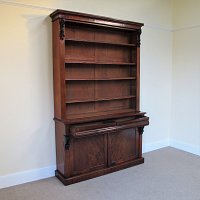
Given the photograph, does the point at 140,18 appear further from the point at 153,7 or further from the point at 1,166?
the point at 1,166

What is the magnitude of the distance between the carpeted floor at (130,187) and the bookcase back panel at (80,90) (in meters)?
1.17

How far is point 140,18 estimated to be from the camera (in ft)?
13.1

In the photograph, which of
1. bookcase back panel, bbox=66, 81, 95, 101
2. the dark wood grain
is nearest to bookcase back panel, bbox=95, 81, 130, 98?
the dark wood grain

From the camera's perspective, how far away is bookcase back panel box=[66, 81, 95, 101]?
3.30 meters

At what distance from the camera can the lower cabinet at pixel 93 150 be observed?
10.0 feet

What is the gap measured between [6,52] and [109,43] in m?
1.43

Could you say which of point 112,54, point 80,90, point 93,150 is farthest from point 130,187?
point 112,54

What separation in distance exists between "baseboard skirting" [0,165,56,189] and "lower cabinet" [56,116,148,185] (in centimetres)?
14

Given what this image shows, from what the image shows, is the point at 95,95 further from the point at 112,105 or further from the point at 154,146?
the point at 154,146

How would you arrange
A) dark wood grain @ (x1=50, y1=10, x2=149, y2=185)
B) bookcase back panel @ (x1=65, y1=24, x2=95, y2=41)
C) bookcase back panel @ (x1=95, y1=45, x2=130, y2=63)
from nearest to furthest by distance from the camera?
dark wood grain @ (x1=50, y1=10, x2=149, y2=185) → bookcase back panel @ (x1=65, y1=24, x2=95, y2=41) → bookcase back panel @ (x1=95, y1=45, x2=130, y2=63)

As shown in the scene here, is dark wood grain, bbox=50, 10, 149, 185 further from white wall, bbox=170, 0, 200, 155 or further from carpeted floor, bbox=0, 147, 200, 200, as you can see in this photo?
white wall, bbox=170, 0, 200, 155

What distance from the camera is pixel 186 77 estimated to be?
4266 millimetres

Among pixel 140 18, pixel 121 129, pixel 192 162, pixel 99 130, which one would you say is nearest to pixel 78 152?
pixel 99 130

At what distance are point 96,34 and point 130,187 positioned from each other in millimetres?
2195
